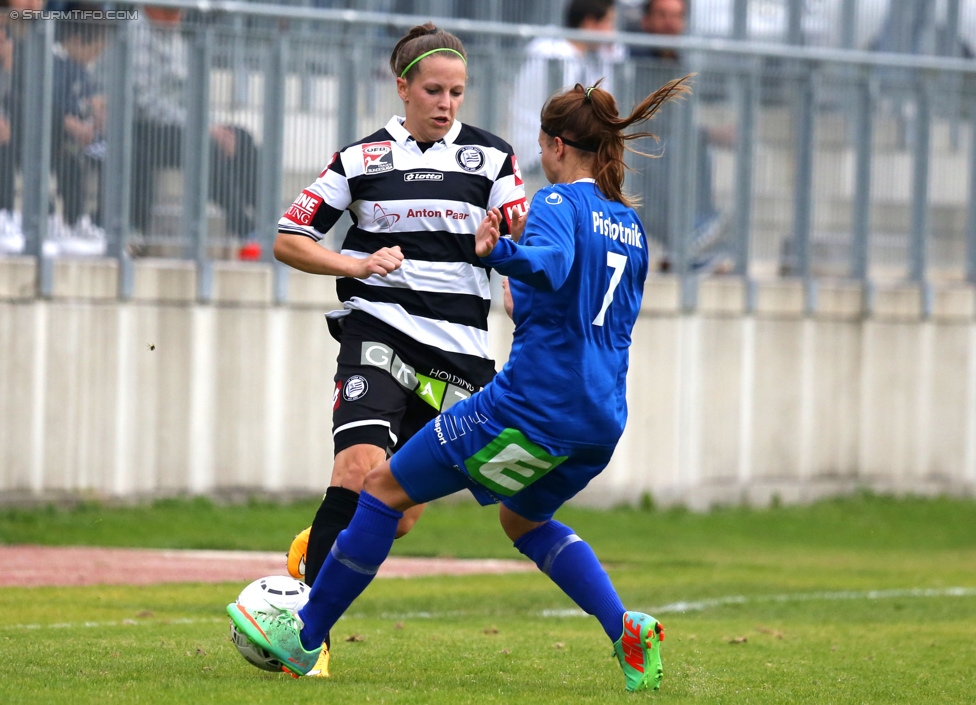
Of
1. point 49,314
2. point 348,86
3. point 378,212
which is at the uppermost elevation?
point 348,86

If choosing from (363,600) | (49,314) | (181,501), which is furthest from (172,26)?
(363,600)

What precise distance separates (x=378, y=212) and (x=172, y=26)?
7.42 m

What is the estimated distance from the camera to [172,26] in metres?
12.8

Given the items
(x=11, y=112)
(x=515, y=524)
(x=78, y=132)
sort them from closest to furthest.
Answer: (x=515, y=524) < (x=11, y=112) < (x=78, y=132)

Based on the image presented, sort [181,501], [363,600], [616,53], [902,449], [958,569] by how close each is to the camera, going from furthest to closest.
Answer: [902,449] < [616,53] < [181,501] < [958,569] < [363,600]

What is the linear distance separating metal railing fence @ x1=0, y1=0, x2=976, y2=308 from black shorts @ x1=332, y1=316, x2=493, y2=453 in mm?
6649

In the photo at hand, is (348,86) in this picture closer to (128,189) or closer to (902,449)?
(128,189)

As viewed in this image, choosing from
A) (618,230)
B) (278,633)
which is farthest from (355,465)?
(618,230)

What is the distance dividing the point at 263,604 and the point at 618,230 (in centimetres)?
181

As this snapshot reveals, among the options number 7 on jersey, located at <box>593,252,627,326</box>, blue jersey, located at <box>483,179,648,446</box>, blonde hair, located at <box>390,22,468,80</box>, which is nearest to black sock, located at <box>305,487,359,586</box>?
blue jersey, located at <box>483,179,648,446</box>

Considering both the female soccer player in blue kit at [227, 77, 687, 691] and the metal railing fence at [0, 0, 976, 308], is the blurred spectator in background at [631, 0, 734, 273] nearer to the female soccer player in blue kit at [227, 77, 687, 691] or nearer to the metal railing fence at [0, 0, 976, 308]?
the metal railing fence at [0, 0, 976, 308]

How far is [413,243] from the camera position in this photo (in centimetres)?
604

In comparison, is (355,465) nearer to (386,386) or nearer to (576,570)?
(386,386)

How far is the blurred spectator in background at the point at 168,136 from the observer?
12531 millimetres
